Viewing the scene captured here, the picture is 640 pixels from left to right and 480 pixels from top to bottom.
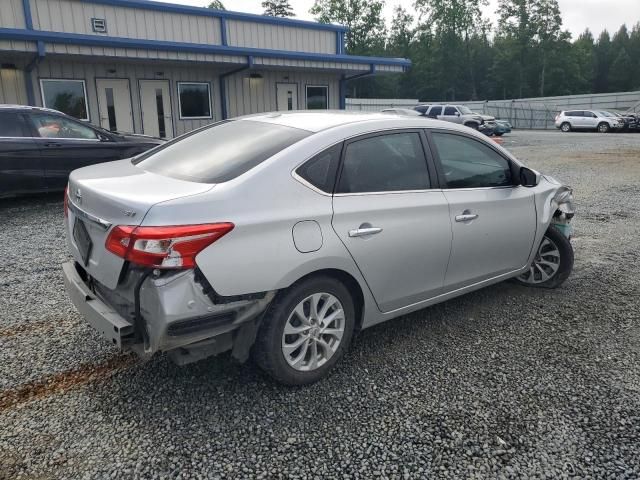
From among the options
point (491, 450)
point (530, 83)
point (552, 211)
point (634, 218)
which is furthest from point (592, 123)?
point (530, 83)

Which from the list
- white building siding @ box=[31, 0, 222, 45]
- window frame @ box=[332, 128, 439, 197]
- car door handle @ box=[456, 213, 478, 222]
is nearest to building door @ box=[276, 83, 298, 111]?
white building siding @ box=[31, 0, 222, 45]

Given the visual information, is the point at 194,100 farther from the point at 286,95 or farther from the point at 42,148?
the point at 42,148

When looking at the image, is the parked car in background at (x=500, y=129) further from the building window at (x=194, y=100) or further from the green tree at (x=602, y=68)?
the green tree at (x=602, y=68)

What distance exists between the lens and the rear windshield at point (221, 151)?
2961 mm

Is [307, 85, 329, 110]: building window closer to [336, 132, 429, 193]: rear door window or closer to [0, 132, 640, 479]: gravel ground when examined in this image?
[0, 132, 640, 479]: gravel ground

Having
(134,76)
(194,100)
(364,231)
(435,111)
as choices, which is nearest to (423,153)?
(364,231)

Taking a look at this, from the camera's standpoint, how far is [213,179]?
2861 mm

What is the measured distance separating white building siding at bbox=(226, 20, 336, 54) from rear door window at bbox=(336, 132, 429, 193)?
48.2 ft

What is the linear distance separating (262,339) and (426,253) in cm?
129

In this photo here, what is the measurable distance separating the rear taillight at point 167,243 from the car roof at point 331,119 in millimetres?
1115

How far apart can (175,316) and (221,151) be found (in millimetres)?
1211

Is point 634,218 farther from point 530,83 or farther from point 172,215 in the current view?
point 530,83

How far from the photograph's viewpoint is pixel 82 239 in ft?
9.91

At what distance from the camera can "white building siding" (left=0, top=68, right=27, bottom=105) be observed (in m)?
12.7
